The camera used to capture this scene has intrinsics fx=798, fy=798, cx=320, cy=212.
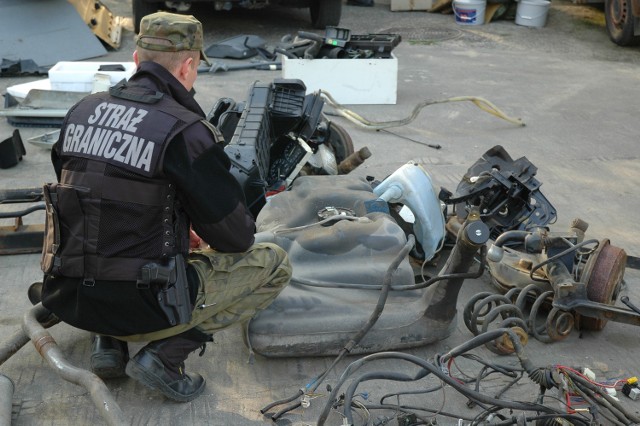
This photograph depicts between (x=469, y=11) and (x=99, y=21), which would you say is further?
(x=469, y=11)

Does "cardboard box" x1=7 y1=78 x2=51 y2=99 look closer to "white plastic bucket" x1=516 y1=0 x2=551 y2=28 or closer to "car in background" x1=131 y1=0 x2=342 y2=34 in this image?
"car in background" x1=131 y1=0 x2=342 y2=34

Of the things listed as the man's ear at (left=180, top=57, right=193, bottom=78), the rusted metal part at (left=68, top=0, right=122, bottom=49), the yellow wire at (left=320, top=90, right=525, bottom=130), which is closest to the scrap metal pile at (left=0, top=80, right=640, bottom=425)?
the man's ear at (left=180, top=57, right=193, bottom=78)

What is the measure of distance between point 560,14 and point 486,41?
2016 millimetres

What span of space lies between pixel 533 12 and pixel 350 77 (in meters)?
4.85

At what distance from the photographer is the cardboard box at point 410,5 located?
12.1 m

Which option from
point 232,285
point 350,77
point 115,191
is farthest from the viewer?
point 350,77

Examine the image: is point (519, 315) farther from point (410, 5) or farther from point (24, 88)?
point (410, 5)

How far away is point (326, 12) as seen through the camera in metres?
10.4

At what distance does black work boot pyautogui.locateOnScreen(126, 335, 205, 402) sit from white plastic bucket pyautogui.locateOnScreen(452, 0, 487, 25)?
9.02 meters

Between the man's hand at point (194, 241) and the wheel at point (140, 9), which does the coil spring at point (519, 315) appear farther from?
the wheel at point (140, 9)

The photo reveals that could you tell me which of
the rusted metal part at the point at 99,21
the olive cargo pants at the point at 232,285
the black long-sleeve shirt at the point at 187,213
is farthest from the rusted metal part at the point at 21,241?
the rusted metal part at the point at 99,21

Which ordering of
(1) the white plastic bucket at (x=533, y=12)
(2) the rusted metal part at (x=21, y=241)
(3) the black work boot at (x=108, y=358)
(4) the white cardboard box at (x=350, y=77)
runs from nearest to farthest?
(3) the black work boot at (x=108, y=358), (2) the rusted metal part at (x=21, y=241), (4) the white cardboard box at (x=350, y=77), (1) the white plastic bucket at (x=533, y=12)

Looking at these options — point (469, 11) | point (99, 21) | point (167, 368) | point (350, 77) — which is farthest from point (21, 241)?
point (469, 11)

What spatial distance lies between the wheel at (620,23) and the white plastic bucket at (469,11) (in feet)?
5.59
